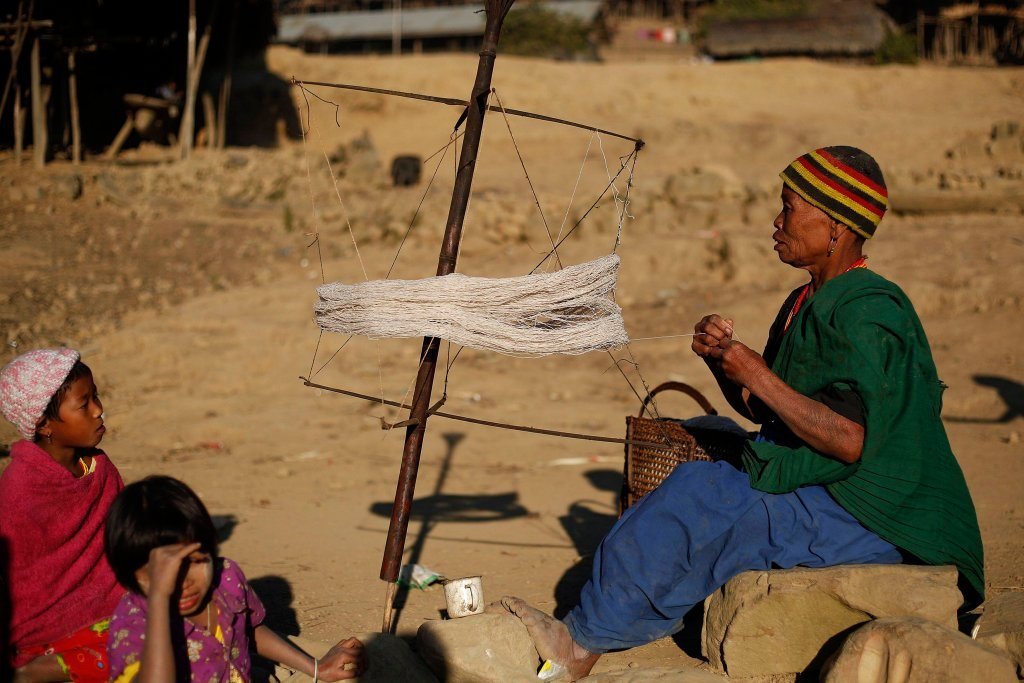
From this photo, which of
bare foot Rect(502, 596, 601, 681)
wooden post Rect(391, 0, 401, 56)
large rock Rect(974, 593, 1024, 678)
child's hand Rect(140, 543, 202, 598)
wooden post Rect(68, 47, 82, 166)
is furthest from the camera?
wooden post Rect(391, 0, 401, 56)

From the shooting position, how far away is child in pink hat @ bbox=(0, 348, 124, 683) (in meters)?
2.81

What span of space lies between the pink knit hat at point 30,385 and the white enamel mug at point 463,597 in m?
1.58

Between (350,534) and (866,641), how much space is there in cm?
306

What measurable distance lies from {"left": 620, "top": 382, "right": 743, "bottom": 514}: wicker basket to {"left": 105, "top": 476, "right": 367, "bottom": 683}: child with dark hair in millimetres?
1717

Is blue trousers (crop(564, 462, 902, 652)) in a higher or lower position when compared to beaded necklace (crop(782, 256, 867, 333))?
lower

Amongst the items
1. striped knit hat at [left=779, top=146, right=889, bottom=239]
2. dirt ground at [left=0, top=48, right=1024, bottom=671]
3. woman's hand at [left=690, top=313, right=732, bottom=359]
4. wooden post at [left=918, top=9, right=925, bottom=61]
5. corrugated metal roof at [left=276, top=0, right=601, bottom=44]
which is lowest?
dirt ground at [left=0, top=48, right=1024, bottom=671]

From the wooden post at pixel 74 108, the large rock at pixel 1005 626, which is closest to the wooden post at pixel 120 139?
the wooden post at pixel 74 108

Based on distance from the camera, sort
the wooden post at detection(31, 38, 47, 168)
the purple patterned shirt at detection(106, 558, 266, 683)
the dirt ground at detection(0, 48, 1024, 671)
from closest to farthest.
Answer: the purple patterned shirt at detection(106, 558, 266, 683)
the dirt ground at detection(0, 48, 1024, 671)
the wooden post at detection(31, 38, 47, 168)

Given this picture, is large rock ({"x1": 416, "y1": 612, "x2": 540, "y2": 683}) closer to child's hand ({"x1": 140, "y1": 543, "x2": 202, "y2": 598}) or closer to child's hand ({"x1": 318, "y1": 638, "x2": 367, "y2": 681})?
child's hand ({"x1": 318, "y1": 638, "x2": 367, "y2": 681})

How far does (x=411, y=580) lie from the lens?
425 centimetres

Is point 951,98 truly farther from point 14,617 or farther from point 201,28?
point 14,617

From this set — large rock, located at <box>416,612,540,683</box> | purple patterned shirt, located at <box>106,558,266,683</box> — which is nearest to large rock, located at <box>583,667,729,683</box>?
large rock, located at <box>416,612,540,683</box>

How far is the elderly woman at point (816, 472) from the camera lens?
9.71ft

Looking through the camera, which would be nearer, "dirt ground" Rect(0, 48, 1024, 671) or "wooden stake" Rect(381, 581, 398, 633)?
"wooden stake" Rect(381, 581, 398, 633)
